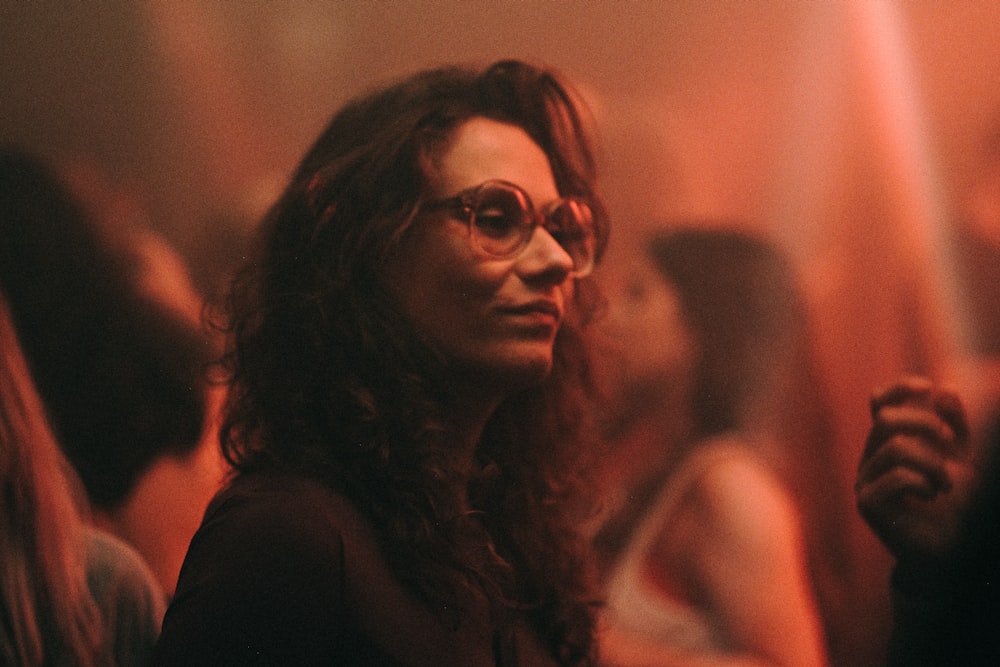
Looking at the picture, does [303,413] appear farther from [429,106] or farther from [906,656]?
[906,656]

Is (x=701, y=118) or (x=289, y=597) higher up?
(x=701, y=118)

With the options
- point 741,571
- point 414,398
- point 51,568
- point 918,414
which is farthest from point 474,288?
point 51,568

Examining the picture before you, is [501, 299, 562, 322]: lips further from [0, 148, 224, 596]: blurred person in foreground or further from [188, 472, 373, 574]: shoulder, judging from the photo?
[0, 148, 224, 596]: blurred person in foreground

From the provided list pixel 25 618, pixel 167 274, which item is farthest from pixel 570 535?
pixel 25 618

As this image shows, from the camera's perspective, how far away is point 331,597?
57.2 inches

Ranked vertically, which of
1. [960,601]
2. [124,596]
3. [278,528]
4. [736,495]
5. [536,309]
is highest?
[536,309]

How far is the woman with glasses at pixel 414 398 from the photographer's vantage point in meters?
1.46

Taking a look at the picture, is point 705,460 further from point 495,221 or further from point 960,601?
point 495,221

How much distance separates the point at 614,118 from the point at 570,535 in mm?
904

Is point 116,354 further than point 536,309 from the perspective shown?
Yes

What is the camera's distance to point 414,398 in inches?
65.6

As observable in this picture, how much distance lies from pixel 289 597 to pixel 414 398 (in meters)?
0.41

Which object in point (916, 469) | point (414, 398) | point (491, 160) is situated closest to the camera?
point (414, 398)

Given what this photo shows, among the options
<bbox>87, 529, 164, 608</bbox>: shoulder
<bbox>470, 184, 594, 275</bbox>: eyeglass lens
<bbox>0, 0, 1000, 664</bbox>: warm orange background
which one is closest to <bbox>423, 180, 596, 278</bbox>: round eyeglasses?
<bbox>470, 184, 594, 275</bbox>: eyeglass lens
